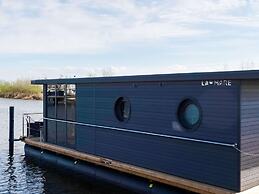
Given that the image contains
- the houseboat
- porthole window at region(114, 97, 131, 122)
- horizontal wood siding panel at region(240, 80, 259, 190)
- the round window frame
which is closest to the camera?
horizontal wood siding panel at region(240, 80, 259, 190)

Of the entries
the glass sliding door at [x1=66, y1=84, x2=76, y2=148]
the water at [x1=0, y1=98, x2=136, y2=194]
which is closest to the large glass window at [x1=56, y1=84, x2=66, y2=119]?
the glass sliding door at [x1=66, y1=84, x2=76, y2=148]

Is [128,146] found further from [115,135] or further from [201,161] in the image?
[201,161]

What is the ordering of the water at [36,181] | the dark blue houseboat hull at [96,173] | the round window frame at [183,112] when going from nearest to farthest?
1. the round window frame at [183,112]
2. the dark blue houseboat hull at [96,173]
3. the water at [36,181]

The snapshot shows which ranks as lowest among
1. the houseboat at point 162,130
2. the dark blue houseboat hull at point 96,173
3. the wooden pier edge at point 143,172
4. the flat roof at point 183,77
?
the dark blue houseboat hull at point 96,173

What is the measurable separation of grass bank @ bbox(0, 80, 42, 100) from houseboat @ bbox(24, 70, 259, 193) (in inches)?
1857

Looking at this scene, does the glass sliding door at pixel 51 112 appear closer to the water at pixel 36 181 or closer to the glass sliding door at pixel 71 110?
the glass sliding door at pixel 71 110

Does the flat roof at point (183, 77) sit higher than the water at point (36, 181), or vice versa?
the flat roof at point (183, 77)

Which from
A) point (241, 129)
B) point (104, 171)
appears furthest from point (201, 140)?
point (104, 171)

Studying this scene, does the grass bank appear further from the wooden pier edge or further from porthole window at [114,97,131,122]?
porthole window at [114,97,131,122]

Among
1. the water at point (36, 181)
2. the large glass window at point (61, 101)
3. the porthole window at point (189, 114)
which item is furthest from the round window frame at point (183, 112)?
the large glass window at point (61, 101)

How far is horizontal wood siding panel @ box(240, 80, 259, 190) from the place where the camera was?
30.0ft

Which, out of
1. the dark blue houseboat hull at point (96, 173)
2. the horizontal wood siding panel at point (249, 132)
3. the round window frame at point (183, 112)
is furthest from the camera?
the dark blue houseboat hull at point (96, 173)

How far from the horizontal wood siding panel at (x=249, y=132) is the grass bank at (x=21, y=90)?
53409mm

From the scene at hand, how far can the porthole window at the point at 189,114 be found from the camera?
33.3 feet
